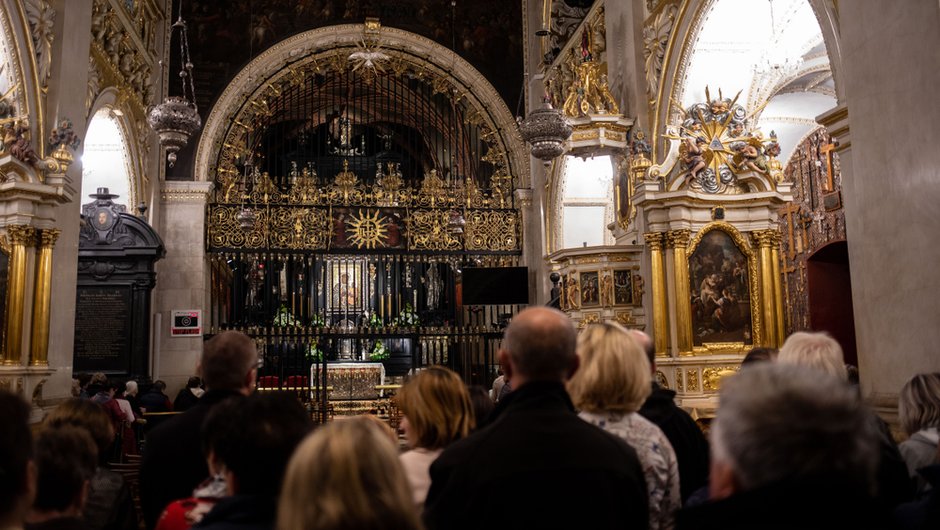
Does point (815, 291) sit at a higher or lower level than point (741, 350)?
higher

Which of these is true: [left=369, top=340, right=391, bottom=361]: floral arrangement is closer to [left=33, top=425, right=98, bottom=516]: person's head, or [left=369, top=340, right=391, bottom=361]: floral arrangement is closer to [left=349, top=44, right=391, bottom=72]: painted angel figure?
[left=349, top=44, right=391, bottom=72]: painted angel figure

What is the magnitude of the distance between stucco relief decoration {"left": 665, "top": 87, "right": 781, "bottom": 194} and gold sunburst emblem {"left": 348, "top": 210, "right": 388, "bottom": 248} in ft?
23.7

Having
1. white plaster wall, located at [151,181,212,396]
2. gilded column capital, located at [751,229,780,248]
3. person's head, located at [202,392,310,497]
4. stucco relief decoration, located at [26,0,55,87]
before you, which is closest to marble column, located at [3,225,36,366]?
stucco relief decoration, located at [26,0,55,87]

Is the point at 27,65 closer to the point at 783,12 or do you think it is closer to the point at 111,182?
the point at 111,182

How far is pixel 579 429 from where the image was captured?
2.35 meters

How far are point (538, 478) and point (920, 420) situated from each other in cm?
201

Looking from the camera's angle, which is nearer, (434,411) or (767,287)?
(434,411)

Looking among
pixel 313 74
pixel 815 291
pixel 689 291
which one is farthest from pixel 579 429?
pixel 313 74

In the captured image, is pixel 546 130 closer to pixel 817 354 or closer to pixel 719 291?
pixel 719 291

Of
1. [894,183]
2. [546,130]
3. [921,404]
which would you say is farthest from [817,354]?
[546,130]

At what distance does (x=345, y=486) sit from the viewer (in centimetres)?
148

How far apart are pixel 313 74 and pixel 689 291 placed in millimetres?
10361

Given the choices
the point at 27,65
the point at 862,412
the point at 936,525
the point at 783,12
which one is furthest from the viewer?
the point at 783,12

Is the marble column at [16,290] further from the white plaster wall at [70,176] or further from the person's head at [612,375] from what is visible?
the person's head at [612,375]
